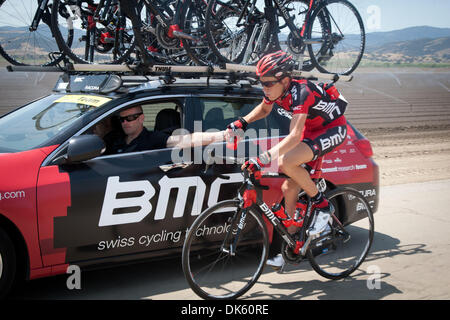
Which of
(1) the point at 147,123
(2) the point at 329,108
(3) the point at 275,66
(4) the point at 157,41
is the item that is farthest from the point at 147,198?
(4) the point at 157,41

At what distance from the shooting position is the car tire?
374 centimetres

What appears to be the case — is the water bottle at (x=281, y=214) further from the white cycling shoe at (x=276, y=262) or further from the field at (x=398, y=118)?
the field at (x=398, y=118)

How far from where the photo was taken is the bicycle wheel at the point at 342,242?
15.9 feet

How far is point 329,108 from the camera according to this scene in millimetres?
4633

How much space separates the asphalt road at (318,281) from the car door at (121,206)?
0.44m

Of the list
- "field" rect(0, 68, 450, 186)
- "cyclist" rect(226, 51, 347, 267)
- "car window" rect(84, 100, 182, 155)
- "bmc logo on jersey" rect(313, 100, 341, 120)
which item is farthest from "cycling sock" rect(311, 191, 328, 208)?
"field" rect(0, 68, 450, 186)

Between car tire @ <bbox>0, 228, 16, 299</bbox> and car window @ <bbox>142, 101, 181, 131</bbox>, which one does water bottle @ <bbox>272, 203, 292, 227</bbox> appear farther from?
car tire @ <bbox>0, 228, 16, 299</bbox>

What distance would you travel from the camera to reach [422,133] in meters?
15.4

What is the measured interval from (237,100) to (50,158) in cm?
197

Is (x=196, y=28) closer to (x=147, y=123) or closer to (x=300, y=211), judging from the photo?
(x=147, y=123)

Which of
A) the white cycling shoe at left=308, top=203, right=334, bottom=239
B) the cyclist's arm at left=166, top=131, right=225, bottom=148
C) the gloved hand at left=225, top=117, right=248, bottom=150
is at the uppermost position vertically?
the gloved hand at left=225, top=117, right=248, bottom=150

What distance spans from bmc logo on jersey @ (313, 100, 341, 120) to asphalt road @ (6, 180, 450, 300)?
1.54 m

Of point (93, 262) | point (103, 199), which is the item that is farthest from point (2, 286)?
point (103, 199)

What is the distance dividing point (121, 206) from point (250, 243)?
1151 millimetres
